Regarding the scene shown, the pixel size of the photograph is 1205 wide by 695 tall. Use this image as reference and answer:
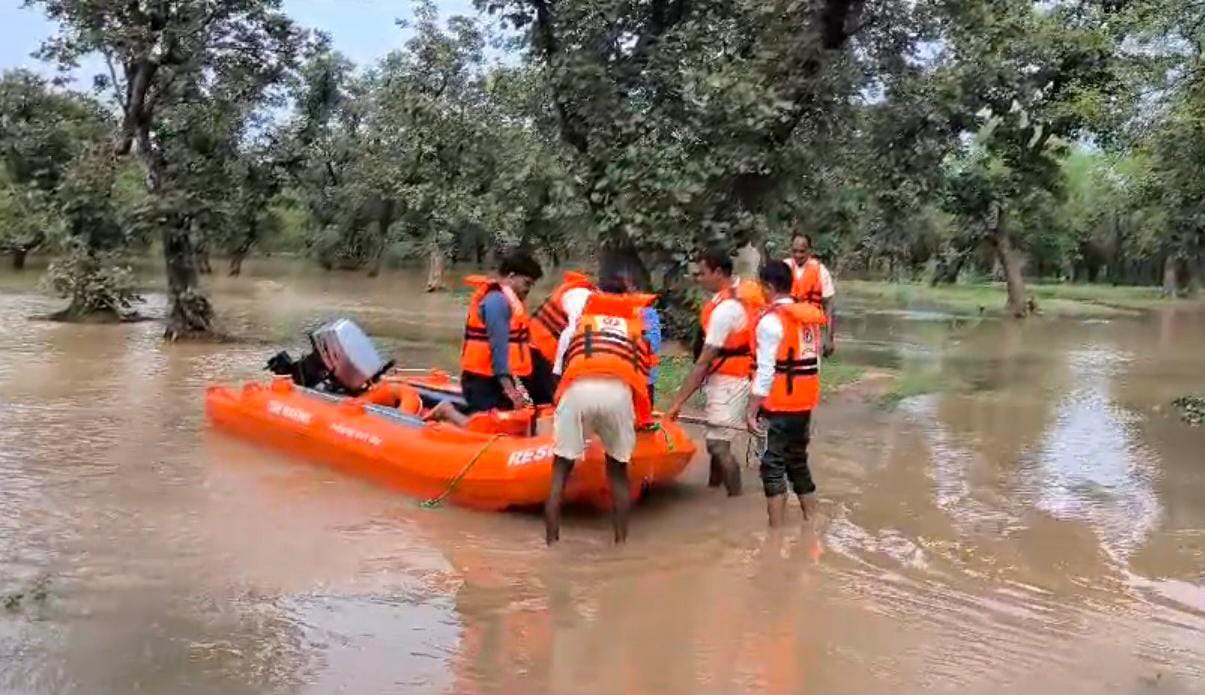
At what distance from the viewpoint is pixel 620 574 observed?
612cm

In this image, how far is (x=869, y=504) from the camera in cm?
773

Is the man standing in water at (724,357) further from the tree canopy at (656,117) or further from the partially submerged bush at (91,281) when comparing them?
the partially submerged bush at (91,281)

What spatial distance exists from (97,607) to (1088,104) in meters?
9.05

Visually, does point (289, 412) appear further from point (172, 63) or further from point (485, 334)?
point (172, 63)

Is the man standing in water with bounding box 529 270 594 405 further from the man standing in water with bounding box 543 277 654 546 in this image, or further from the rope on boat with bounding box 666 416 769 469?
the man standing in water with bounding box 543 277 654 546

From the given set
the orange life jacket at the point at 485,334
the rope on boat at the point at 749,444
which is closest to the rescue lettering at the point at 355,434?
the orange life jacket at the point at 485,334

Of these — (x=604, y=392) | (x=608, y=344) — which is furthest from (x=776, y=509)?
(x=608, y=344)

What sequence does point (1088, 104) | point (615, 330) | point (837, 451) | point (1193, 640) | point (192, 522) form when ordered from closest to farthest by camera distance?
point (1193, 640)
point (615, 330)
point (192, 522)
point (837, 451)
point (1088, 104)

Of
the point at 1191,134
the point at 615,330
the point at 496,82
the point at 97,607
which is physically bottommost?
the point at 97,607

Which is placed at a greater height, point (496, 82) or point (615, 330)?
point (496, 82)

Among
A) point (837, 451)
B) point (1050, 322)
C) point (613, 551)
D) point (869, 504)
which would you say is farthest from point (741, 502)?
point (1050, 322)

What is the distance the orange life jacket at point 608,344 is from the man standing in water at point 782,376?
2.12 feet

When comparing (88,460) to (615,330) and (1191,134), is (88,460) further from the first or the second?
(1191,134)

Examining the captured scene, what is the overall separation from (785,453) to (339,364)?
154 inches
